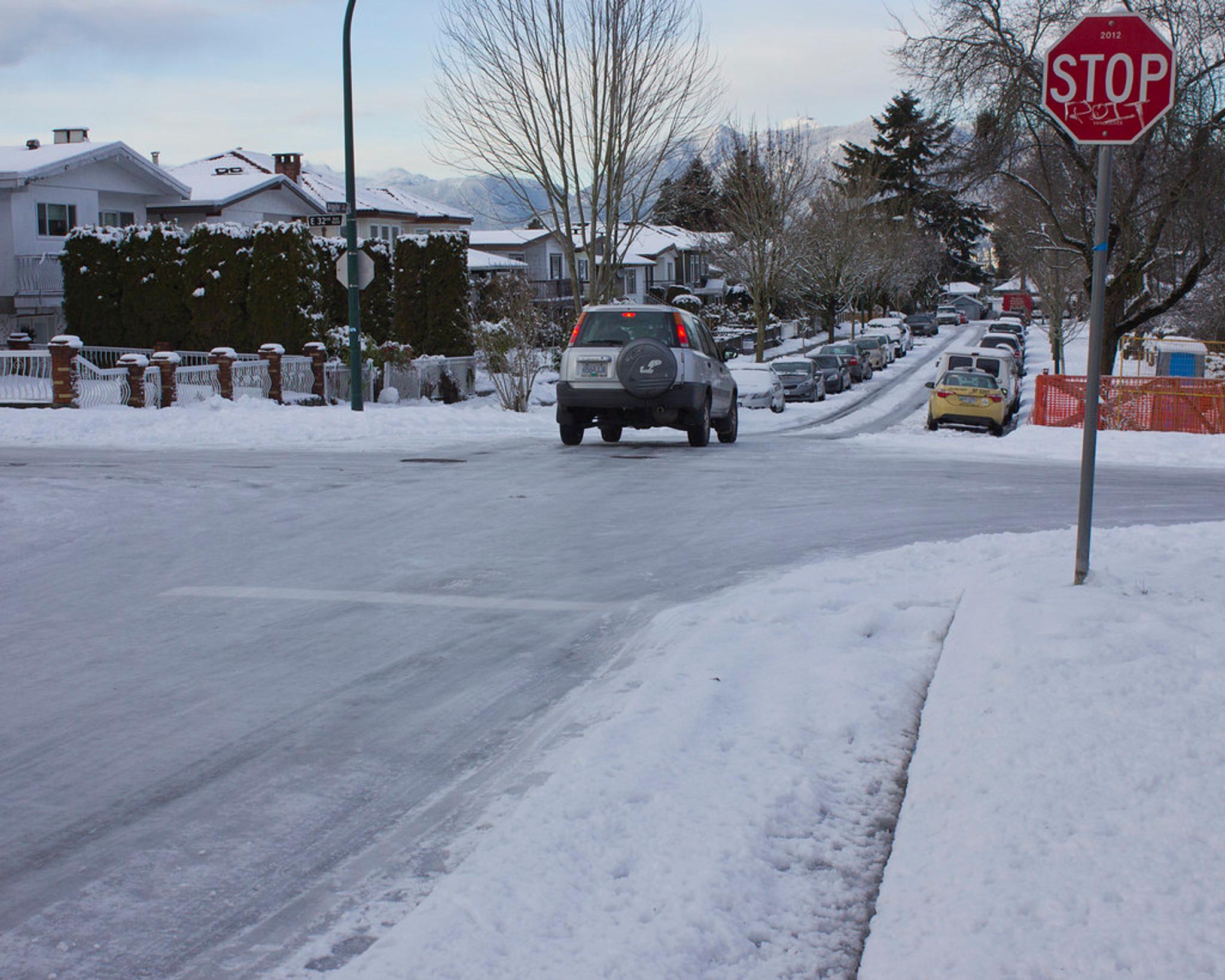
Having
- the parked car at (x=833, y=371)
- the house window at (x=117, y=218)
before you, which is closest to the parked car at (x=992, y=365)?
the parked car at (x=833, y=371)

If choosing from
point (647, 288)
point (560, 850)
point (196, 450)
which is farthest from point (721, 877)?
point (647, 288)

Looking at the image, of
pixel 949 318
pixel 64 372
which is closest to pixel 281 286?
pixel 64 372

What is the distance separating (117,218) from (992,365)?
27052mm

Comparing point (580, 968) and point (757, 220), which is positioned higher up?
point (757, 220)

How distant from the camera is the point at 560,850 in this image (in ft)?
13.5

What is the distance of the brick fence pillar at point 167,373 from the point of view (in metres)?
23.2

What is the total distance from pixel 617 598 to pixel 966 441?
13.5 meters

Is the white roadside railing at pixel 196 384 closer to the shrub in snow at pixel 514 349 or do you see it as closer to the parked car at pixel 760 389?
the shrub in snow at pixel 514 349

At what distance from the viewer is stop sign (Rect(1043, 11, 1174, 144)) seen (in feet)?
21.6

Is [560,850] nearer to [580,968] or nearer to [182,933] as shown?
[580,968]

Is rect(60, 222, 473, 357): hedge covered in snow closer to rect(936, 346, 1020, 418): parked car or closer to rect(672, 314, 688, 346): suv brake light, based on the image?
rect(936, 346, 1020, 418): parked car

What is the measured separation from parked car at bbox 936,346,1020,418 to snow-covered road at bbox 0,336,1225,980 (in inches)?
626

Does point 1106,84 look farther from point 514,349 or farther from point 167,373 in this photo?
point 514,349

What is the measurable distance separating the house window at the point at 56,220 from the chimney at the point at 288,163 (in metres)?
14.4
